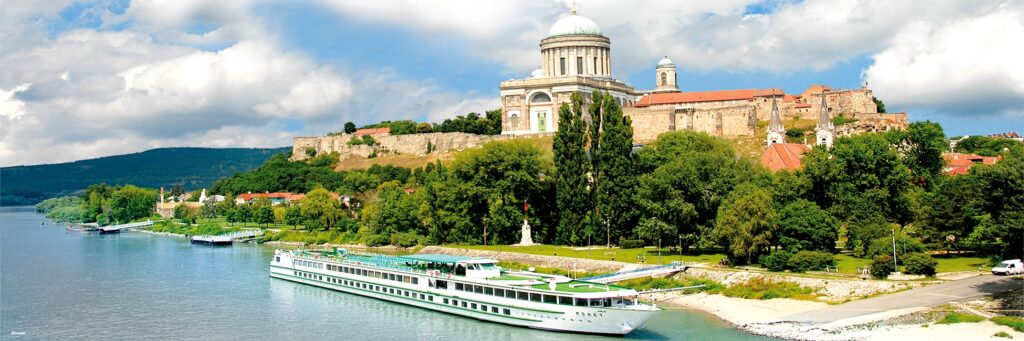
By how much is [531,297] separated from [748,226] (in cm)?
1150

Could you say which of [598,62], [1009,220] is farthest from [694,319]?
[598,62]

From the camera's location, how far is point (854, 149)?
158ft

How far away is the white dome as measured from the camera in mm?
100312

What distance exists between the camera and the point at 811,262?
39625mm

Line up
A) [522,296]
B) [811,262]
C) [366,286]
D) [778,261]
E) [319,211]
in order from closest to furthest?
[522,296], [811,262], [778,261], [366,286], [319,211]

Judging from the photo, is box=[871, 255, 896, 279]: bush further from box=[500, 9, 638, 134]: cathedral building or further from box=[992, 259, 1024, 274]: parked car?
box=[500, 9, 638, 134]: cathedral building

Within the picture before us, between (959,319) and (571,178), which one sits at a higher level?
(571,178)

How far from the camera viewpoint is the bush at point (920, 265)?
3678 centimetres

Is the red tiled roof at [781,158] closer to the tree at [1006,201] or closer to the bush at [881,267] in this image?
the tree at [1006,201]

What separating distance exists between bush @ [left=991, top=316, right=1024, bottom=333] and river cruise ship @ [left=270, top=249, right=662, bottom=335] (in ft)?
34.6

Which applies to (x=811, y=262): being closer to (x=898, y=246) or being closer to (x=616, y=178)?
(x=898, y=246)

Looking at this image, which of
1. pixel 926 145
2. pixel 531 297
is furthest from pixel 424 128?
pixel 531 297

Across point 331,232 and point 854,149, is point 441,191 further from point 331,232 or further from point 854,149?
point 854,149

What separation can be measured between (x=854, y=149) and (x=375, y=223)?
35751mm
